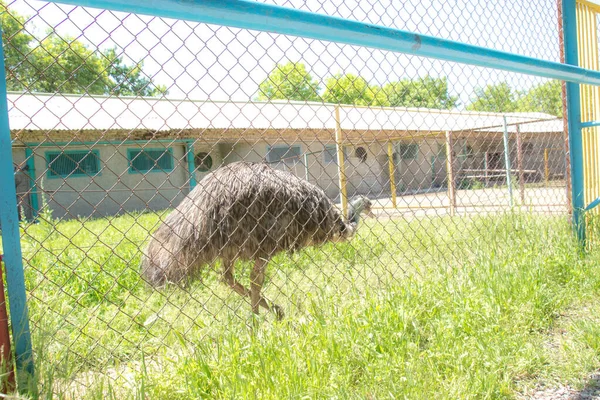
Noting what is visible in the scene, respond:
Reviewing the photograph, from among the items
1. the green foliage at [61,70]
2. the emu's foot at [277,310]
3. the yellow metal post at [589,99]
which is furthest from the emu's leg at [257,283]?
the yellow metal post at [589,99]

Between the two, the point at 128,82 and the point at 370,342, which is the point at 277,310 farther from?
the point at 128,82

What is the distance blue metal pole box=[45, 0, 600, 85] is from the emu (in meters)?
1.37

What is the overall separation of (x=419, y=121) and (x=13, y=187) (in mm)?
15615

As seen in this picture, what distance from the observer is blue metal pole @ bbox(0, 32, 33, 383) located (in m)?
1.57

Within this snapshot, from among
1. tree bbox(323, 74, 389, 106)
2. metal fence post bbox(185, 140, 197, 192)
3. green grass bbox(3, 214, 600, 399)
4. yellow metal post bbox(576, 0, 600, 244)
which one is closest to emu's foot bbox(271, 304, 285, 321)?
green grass bbox(3, 214, 600, 399)

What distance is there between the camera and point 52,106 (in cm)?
1202

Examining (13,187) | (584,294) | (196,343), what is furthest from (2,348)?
(584,294)

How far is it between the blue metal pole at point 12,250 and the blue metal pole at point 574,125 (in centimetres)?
388

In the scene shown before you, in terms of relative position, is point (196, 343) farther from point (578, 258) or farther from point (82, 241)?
point (82, 241)

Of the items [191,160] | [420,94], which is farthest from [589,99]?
[191,160]

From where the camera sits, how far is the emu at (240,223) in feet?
10.7

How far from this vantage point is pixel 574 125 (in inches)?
152

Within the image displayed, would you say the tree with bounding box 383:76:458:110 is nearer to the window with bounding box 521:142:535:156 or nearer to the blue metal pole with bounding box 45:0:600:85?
the blue metal pole with bounding box 45:0:600:85

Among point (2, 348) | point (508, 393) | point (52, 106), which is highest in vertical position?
point (52, 106)
